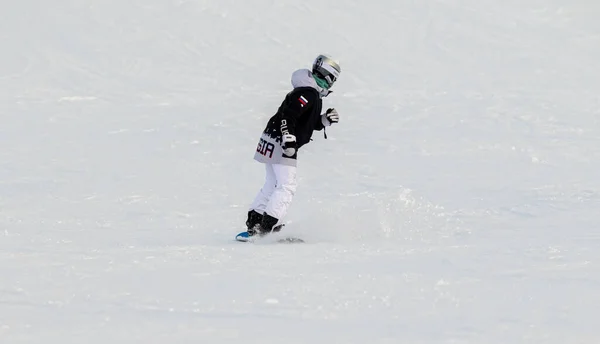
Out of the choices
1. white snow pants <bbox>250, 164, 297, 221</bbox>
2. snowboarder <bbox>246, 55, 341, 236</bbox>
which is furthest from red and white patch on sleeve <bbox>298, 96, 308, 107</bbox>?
white snow pants <bbox>250, 164, 297, 221</bbox>

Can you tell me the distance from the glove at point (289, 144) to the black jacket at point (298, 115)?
0.27 feet

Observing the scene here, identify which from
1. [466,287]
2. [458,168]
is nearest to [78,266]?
[466,287]

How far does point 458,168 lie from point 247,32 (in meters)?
9.55

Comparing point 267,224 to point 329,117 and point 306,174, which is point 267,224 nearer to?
point 329,117

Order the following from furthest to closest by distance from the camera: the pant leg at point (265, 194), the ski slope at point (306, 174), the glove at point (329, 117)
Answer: the glove at point (329, 117), the pant leg at point (265, 194), the ski slope at point (306, 174)

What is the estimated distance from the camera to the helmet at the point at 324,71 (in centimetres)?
811

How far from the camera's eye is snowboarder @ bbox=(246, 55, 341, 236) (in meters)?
7.92

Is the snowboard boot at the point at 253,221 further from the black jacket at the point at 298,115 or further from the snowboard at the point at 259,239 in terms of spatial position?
the black jacket at the point at 298,115

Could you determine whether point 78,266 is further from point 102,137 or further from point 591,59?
point 591,59

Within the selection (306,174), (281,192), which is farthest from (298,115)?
(306,174)

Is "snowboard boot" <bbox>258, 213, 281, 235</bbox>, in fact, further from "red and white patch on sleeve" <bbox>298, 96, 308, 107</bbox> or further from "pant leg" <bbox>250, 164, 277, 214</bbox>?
"red and white patch on sleeve" <bbox>298, 96, 308, 107</bbox>

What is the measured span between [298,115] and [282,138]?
23 cm

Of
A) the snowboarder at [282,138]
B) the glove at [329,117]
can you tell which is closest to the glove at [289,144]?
the snowboarder at [282,138]

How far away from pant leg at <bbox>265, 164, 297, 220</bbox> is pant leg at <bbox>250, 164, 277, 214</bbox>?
0.11m
